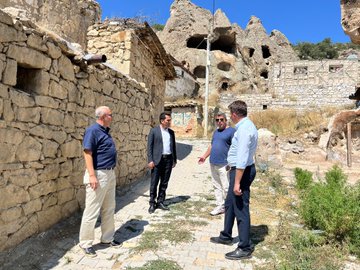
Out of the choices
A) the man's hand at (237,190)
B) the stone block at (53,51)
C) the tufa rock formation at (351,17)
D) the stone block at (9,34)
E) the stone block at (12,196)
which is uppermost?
the tufa rock formation at (351,17)

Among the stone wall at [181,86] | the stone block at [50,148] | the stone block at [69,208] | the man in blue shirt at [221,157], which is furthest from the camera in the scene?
the stone wall at [181,86]

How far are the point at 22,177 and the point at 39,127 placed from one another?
0.63m

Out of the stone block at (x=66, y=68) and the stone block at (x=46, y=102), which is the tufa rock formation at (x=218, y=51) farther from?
the stone block at (x=46, y=102)

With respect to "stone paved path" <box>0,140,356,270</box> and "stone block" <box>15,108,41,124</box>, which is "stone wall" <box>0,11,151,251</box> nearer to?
"stone block" <box>15,108,41,124</box>

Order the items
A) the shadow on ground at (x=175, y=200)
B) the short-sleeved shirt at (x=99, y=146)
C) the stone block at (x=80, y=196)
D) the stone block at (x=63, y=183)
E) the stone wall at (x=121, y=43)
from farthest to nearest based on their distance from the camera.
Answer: the stone wall at (x=121, y=43) → the shadow on ground at (x=175, y=200) → the stone block at (x=80, y=196) → the stone block at (x=63, y=183) → the short-sleeved shirt at (x=99, y=146)

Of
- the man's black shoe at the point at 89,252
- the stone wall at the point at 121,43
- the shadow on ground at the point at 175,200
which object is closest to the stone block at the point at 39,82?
the man's black shoe at the point at 89,252

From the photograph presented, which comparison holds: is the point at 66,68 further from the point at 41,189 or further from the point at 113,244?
the point at 113,244

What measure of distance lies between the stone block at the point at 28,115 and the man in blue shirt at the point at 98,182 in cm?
61

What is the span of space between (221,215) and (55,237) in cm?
271

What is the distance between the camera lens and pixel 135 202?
570 cm

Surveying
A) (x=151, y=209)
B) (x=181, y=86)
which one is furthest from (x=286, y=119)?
(x=151, y=209)

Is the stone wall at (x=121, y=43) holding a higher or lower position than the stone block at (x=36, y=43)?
higher

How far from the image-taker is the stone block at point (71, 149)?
401cm

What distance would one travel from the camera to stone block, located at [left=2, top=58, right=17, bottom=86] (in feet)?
9.47
